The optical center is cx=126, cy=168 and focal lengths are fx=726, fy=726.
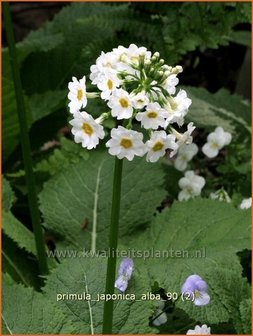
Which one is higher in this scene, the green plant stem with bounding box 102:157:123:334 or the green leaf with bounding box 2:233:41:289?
the green plant stem with bounding box 102:157:123:334

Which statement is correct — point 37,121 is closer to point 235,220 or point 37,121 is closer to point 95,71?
point 235,220

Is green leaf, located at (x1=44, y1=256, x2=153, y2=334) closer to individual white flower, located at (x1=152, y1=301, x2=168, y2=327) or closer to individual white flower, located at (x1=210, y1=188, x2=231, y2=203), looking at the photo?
individual white flower, located at (x1=152, y1=301, x2=168, y2=327)

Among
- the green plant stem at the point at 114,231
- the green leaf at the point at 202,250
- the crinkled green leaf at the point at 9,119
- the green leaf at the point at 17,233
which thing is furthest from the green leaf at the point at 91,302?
the crinkled green leaf at the point at 9,119

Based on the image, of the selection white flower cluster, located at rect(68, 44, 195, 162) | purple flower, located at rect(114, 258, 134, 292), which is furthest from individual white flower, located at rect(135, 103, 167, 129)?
purple flower, located at rect(114, 258, 134, 292)

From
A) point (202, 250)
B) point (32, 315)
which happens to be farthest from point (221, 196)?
point (32, 315)

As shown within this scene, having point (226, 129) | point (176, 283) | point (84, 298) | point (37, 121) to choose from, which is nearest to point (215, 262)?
point (176, 283)
